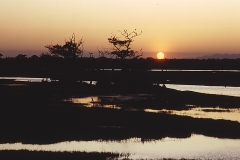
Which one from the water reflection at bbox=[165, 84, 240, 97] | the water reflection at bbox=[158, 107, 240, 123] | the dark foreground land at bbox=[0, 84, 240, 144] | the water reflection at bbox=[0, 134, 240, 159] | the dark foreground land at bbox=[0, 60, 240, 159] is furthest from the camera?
the water reflection at bbox=[165, 84, 240, 97]

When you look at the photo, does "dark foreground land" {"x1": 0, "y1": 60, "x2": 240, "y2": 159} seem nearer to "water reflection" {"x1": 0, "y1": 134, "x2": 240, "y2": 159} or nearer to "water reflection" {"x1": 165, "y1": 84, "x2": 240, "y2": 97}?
"water reflection" {"x1": 0, "y1": 134, "x2": 240, "y2": 159}

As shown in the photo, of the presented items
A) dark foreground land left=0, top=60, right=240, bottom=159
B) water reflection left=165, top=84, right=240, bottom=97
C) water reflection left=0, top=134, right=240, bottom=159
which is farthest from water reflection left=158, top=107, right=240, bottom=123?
water reflection left=165, top=84, right=240, bottom=97

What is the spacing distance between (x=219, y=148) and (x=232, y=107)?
63.1ft

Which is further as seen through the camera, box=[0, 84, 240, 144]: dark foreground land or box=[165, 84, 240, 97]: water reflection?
box=[165, 84, 240, 97]: water reflection

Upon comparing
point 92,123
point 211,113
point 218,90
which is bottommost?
point 218,90

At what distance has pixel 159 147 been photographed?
23781 mm

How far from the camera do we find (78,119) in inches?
1286

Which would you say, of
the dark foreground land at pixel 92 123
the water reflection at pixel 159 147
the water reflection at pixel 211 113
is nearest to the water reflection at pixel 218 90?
the dark foreground land at pixel 92 123

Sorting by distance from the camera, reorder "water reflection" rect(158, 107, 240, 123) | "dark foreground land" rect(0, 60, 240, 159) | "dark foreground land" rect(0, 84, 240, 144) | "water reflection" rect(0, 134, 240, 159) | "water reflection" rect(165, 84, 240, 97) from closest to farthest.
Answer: "water reflection" rect(0, 134, 240, 159)
"dark foreground land" rect(0, 60, 240, 159)
"dark foreground land" rect(0, 84, 240, 144)
"water reflection" rect(158, 107, 240, 123)
"water reflection" rect(165, 84, 240, 97)

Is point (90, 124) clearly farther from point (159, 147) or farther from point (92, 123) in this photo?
point (159, 147)

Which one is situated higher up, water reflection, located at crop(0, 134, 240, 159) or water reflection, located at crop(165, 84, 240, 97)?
water reflection, located at crop(0, 134, 240, 159)

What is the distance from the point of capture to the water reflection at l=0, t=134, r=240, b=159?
22.0 meters

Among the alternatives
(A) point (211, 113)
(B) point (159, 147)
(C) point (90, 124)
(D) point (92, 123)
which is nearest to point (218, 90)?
(A) point (211, 113)

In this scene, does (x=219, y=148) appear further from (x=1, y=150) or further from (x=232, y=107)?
(x=232, y=107)
